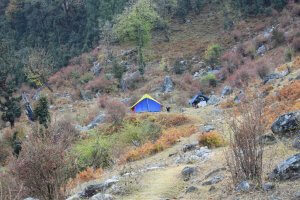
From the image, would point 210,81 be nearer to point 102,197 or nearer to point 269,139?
point 269,139

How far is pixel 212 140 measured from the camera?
1364 cm

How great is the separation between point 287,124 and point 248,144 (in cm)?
288

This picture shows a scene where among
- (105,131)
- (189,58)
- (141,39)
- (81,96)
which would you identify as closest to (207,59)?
(189,58)

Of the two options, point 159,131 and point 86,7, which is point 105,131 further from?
point 86,7

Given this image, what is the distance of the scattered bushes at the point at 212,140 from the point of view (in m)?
13.5

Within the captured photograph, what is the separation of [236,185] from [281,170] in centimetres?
77

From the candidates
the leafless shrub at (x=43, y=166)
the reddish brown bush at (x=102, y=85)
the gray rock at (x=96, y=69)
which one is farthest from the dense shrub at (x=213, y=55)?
the leafless shrub at (x=43, y=166)

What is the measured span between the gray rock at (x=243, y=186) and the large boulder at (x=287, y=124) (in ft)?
8.90

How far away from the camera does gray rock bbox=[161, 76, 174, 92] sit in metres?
38.0

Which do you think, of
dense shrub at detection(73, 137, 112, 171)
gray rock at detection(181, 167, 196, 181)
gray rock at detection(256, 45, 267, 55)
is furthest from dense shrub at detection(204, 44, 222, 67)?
gray rock at detection(181, 167, 196, 181)

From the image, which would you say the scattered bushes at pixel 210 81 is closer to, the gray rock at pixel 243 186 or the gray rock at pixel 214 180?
the gray rock at pixel 214 180

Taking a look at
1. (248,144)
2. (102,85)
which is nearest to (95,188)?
(248,144)

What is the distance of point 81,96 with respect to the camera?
44.7 meters

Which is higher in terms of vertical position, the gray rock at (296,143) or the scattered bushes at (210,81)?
the gray rock at (296,143)
